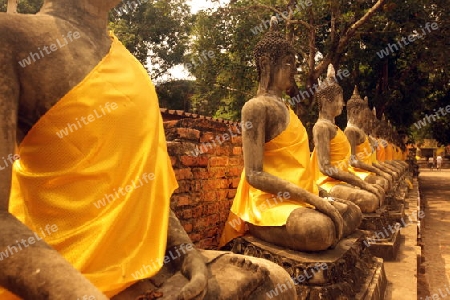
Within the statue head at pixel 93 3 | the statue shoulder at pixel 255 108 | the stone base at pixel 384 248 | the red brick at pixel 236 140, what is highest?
the statue head at pixel 93 3

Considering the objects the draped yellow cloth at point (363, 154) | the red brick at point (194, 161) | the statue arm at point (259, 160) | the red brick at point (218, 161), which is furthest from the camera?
the draped yellow cloth at point (363, 154)

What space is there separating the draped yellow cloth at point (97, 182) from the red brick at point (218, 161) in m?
2.56

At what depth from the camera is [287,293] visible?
1931 mm

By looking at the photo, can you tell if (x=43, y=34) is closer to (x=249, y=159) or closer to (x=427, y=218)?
(x=249, y=159)

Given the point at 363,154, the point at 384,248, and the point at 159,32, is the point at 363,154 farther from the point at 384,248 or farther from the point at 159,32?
the point at 159,32

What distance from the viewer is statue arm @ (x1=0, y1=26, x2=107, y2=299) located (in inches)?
46.1

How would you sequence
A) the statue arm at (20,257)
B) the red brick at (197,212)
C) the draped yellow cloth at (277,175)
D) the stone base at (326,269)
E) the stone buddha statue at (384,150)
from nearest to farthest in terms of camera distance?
the statue arm at (20,257) → the stone base at (326,269) → the draped yellow cloth at (277,175) → the red brick at (197,212) → the stone buddha statue at (384,150)

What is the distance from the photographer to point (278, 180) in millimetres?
3326

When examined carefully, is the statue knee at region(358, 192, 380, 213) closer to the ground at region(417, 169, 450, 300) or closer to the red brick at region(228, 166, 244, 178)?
the ground at region(417, 169, 450, 300)

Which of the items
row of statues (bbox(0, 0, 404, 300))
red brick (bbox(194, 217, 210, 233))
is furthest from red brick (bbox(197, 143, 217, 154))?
row of statues (bbox(0, 0, 404, 300))

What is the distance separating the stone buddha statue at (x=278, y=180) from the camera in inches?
124

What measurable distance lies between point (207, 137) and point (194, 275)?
8.61 ft

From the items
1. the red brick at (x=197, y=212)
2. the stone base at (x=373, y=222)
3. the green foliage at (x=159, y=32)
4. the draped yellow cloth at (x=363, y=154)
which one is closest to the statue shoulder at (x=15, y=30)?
the red brick at (x=197, y=212)

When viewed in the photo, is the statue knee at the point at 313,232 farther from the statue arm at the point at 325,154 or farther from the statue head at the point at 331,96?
the statue head at the point at 331,96
